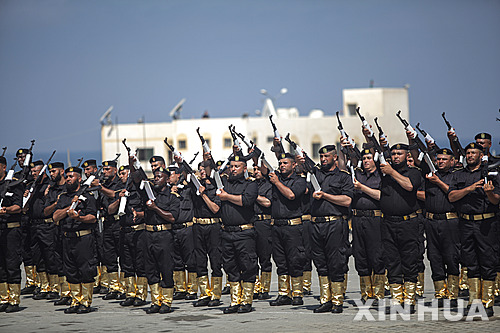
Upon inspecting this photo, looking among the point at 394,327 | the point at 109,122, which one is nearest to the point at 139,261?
the point at 394,327

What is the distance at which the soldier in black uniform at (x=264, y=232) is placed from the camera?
Answer: 539 inches

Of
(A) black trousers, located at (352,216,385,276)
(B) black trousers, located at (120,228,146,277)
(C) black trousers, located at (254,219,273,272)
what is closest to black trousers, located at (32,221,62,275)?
(B) black trousers, located at (120,228,146,277)

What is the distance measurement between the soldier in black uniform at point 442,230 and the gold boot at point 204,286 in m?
3.70

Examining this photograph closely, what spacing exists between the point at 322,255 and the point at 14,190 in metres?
5.36

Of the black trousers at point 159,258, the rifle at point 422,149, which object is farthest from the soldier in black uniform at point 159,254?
the rifle at point 422,149

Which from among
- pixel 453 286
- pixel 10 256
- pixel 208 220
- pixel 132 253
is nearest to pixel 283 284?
pixel 208 220

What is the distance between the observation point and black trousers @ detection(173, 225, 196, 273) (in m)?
13.8

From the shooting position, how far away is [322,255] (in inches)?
464

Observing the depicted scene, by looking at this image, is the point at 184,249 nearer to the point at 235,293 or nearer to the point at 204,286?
the point at 204,286

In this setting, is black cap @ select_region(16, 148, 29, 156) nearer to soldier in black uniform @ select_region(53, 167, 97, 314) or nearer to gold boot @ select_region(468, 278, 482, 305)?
soldier in black uniform @ select_region(53, 167, 97, 314)

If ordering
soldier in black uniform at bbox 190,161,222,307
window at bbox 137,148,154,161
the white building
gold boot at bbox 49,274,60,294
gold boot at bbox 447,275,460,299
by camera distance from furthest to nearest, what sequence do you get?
window at bbox 137,148,154,161, the white building, gold boot at bbox 49,274,60,294, soldier in black uniform at bbox 190,161,222,307, gold boot at bbox 447,275,460,299

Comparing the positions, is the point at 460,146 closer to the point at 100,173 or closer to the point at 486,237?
the point at 486,237

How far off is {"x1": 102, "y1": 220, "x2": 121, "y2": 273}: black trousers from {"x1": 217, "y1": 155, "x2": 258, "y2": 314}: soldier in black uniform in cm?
311

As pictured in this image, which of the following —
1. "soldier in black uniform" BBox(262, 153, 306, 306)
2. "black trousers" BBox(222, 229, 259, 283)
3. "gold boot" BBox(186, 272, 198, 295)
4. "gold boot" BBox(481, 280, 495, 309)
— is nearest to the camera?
"gold boot" BBox(481, 280, 495, 309)
